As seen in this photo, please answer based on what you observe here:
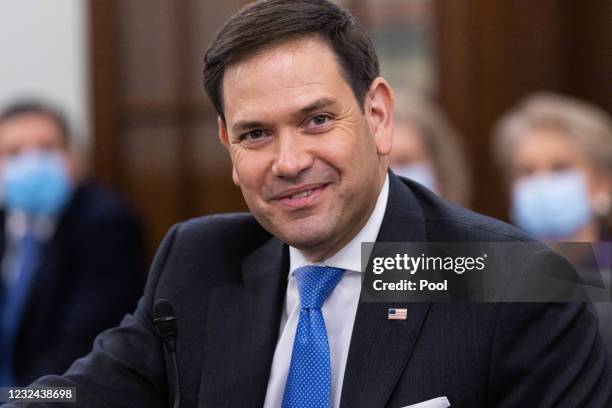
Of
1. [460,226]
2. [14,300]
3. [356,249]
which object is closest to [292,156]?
[356,249]

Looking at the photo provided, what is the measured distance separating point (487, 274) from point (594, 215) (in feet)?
6.06

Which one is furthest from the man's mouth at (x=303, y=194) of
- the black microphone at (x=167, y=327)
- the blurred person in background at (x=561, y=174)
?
the blurred person in background at (x=561, y=174)

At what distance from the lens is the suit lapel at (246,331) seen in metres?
2.21

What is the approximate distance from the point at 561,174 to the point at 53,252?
1.86 metres

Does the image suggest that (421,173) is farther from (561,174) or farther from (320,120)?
(320,120)

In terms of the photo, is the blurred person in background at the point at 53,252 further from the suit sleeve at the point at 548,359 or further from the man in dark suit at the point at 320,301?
the suit sleeve at the point at 548,359

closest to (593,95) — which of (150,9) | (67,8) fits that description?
(150,9)

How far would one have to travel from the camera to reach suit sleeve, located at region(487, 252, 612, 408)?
77.6 inches

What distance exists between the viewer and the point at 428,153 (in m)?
4.21

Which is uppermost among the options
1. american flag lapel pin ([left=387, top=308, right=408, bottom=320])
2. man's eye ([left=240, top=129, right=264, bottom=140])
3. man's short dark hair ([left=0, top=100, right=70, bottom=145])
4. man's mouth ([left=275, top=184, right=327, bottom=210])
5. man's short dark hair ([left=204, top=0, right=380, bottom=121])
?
man's short dark hair ([left=0, top=100, right=70, bottom=145])

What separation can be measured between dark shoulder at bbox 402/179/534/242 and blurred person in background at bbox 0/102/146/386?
215cm

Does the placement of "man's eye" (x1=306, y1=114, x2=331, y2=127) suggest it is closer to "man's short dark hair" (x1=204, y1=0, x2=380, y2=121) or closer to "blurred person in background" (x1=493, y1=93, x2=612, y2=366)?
"man's short dark hair" (x1=204, y1=0, x2=380, y2=121)

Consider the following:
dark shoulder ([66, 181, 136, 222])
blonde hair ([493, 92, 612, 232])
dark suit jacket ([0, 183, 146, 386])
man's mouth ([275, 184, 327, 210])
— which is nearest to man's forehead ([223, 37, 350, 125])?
man's mouth ([275, 184, 327, 210])

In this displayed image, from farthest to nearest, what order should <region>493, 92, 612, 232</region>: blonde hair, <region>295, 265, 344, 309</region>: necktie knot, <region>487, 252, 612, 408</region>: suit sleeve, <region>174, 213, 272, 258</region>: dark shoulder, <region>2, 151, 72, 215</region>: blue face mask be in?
<region>2, 151, 72, 215</region>: blue face mask, <region>493, 92, 612, 232</region>: blonde hair, <region>174, 213, 272, 258</region>: dark shoulder, <region>295, 265, 344, 309</region>: necktie knot, <region>487, 252, 612, 408</region>: suit sleeve
